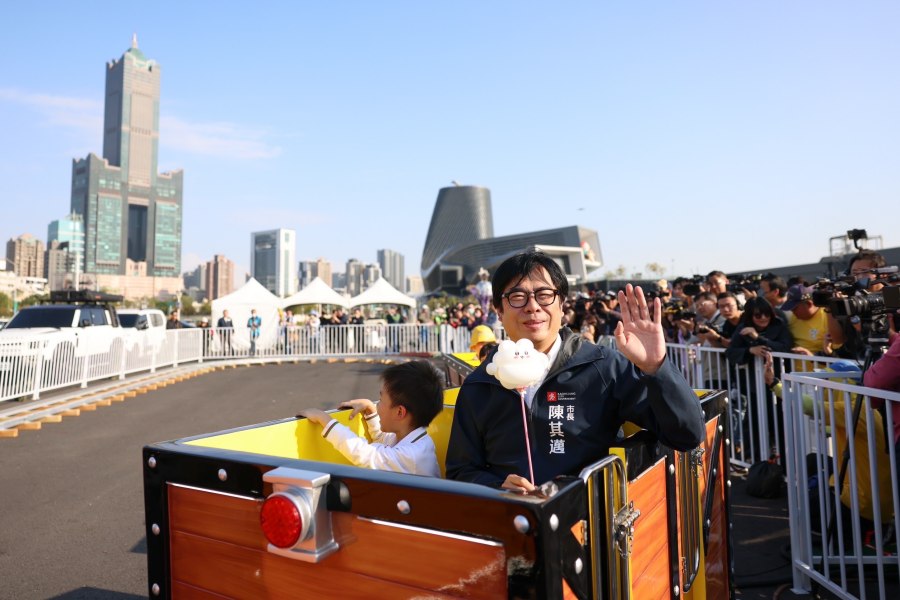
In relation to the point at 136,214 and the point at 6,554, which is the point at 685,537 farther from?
the point at 136,214

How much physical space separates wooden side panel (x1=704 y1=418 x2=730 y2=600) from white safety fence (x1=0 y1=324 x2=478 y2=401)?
1100 cm

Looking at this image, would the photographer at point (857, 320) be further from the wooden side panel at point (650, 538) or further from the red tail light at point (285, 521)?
the red tail light at point (285, 521)

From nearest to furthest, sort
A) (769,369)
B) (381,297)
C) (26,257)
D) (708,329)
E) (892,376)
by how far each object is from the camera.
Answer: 1. (892,376)
2. (769,369)
3. (708,329)
4. (381,297)
5. (26,257)

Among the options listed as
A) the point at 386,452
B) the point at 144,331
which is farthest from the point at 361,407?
the point at 144,331

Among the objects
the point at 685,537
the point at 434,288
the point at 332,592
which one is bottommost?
the point at 685,537

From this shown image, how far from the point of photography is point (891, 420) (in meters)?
2.73

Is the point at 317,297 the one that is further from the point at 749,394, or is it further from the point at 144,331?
the point at 749,394

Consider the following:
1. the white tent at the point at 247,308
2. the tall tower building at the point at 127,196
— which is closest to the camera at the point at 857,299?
the white tent at the point at 247,308

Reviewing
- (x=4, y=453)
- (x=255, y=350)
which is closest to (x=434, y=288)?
(x=255, y=350)

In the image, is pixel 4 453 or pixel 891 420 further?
pixel 4 453

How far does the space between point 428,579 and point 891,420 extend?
2.56 meters

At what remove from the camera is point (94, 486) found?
5.47 metres

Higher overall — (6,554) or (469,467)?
(469,467)

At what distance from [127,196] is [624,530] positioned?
19024 centimetres
